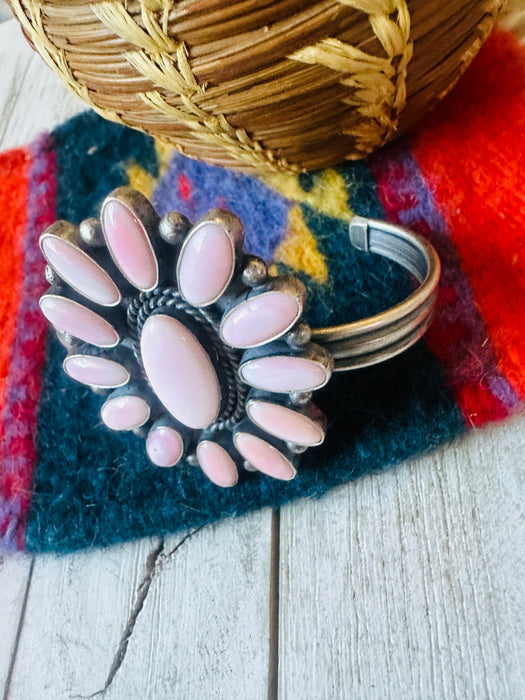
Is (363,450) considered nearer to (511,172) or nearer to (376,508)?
(376,508)

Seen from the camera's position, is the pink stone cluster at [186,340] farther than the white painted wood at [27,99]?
No

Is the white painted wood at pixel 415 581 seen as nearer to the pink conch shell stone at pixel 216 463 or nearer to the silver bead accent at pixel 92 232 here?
the pink conch shell stone at pixel 216 463

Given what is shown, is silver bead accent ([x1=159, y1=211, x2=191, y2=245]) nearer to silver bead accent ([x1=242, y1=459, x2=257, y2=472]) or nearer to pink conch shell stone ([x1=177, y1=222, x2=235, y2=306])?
pink conch shell stone ([x1=177, y1=222, x2=235, y2=306])

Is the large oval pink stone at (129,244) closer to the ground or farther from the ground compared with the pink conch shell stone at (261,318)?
farther from the ground

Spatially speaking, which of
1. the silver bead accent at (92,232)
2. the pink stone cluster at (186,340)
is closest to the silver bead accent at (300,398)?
the pink stone cluster at (186,340)

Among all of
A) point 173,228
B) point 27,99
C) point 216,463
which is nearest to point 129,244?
point 173,228

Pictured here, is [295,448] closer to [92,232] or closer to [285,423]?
[285,423]

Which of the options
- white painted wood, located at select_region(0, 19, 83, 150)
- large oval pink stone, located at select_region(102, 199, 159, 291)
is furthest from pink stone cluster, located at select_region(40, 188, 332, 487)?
white painted wood, located at select_region(0, 19, 83, 150)

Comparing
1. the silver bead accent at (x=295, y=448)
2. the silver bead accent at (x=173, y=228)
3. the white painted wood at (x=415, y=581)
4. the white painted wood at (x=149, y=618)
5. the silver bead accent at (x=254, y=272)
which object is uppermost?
the silver bead accent at (x=173, y=228)
